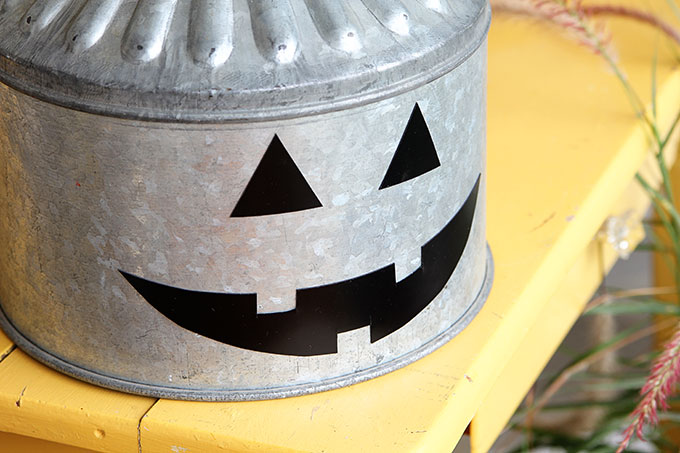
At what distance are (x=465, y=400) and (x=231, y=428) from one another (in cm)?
20

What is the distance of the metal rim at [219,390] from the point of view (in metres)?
0.74

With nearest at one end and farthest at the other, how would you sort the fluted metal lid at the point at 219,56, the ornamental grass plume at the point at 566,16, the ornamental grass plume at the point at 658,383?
the fluted metal lid at the point at 219,56
the ornamental grass plume at the point at 658,383
the ornamental grass plume at the point at 566,16

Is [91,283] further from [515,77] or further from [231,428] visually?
[515,77]

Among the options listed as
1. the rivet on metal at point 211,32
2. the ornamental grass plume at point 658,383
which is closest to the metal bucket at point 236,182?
the rivet on metal at point 211,32

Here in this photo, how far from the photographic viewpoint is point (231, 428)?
2.38 feet

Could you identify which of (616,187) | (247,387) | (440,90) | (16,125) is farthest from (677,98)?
(16,125)

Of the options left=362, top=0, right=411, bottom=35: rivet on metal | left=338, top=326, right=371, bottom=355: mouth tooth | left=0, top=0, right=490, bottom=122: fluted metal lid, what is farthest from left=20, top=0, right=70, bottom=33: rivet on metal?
left=338, top=326, right=371, bottom=355: mouth tooth

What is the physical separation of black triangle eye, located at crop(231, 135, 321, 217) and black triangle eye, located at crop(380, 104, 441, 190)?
0.07 metres

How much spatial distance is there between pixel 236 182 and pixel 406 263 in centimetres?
17

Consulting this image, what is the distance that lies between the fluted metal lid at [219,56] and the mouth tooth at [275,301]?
0.15m

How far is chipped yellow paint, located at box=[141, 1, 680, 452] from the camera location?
2.39 feet

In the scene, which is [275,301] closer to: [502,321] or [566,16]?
[502,321]

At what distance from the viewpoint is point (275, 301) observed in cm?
71

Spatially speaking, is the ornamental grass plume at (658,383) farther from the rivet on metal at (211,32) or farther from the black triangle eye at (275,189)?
the rivet on metal at (211,32)
